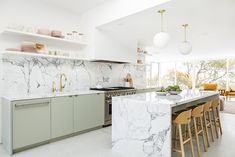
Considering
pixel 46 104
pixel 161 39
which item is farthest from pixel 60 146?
pixel 161 39

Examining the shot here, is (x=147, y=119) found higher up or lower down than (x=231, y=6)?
lower down

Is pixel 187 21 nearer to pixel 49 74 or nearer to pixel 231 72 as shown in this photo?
pixel 49 74

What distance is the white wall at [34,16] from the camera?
3.19 m

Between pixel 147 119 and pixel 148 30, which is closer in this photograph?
pixel 147 119

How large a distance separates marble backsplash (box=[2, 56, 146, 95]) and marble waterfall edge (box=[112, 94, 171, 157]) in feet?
5.86

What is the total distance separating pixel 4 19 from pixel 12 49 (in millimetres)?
608

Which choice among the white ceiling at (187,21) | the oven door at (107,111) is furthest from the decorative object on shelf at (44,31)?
the oven door at (107,111)

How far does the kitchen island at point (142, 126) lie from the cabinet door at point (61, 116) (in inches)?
43.5

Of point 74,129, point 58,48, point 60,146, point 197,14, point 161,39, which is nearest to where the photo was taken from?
point 161,39

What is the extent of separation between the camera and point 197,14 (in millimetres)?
3273

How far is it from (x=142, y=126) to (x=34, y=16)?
3151mm

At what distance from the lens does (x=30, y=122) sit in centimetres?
288

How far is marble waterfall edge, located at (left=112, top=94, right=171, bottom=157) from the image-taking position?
2.27 meters

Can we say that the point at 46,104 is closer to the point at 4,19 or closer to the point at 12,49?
the point at 12,49
